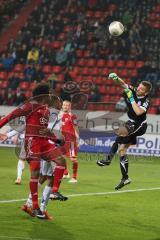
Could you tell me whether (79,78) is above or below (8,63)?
below

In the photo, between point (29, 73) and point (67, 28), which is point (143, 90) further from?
point (67, 28)

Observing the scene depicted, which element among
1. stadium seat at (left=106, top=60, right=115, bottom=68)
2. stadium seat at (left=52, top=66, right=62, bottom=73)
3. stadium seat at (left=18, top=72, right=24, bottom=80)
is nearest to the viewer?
stadium seat at (left=106, top=60, right=115, bottom=68)

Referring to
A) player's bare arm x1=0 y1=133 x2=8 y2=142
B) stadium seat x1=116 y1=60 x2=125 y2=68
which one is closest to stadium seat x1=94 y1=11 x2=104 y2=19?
stadium seat x1=116 y1=60 x2=125 y2=68

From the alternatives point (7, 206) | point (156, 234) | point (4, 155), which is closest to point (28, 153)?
point (7, 206)

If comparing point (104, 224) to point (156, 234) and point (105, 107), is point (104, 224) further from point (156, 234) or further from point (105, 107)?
point (105, 107)

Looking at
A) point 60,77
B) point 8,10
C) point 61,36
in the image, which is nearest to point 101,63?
point 60,77

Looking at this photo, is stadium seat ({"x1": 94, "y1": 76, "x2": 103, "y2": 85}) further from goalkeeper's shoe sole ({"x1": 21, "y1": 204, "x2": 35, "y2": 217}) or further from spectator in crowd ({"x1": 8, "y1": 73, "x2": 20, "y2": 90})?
goalkeeper's shoe sole ({"x1": 21, "y1": 204, "x2": 35, "y2": 217})

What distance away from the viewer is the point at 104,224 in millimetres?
10859

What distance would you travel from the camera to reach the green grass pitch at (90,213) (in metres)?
9.92

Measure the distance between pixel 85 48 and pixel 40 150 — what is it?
23.0 m

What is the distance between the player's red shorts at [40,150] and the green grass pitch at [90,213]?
1037mm

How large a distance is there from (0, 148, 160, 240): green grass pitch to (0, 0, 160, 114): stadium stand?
1341 cm

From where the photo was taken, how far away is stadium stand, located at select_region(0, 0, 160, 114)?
31.9 metres

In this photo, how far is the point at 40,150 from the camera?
11.0m
